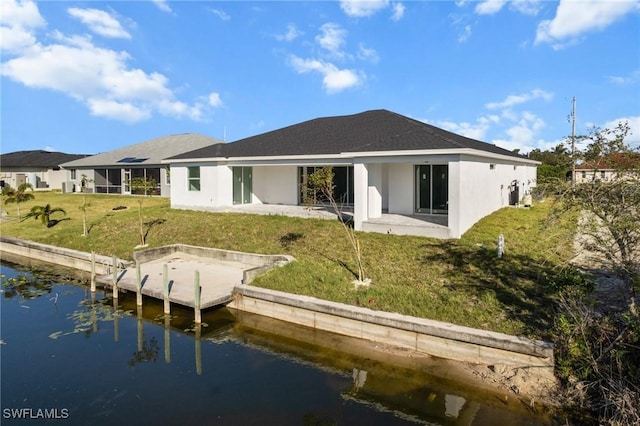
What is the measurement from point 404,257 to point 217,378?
654 centimetres

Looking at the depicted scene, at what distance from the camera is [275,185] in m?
22.9

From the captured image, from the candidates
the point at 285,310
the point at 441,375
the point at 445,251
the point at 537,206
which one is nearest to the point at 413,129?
the point at 445,251

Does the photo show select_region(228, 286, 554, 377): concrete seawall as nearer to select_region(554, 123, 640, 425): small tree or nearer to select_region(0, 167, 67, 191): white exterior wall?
select_region(554, 123, 640, 425): small tree

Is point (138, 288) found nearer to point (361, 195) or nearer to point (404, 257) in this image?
point (404, 257)

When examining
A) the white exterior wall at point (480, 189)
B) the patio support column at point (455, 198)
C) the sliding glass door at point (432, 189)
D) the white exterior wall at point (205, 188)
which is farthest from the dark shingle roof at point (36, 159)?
the patio support column at point (455, 198)

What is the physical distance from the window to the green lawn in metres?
1.75

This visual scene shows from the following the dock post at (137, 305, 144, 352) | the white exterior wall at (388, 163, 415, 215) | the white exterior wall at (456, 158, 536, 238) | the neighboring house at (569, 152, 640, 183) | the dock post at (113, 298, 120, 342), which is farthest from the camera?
the white exterior wall at (388, 163, 415, 215)

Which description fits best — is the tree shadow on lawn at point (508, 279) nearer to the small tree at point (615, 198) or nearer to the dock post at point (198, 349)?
the small tree at point (615, 198)

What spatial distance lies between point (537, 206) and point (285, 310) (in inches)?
690

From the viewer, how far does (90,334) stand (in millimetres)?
10328

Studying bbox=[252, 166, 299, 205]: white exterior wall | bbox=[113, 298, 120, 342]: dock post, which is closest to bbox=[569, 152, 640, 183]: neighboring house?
bbox=[113, 298, 120, 342]: dock post

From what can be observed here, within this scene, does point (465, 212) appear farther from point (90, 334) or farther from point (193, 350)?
point (90, 334)

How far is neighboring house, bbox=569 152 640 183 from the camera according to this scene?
7.18m

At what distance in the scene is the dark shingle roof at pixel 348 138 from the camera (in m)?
16.1
